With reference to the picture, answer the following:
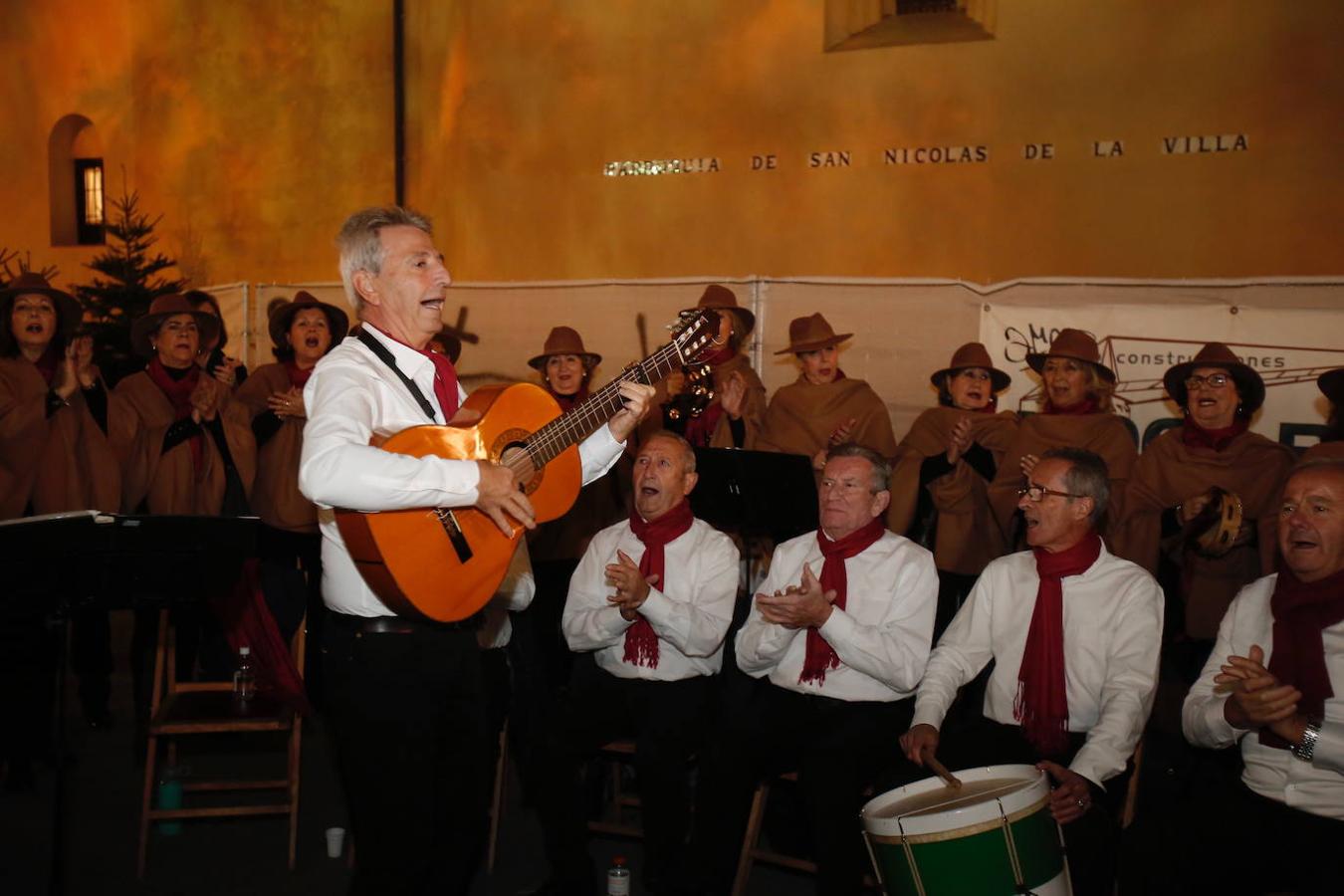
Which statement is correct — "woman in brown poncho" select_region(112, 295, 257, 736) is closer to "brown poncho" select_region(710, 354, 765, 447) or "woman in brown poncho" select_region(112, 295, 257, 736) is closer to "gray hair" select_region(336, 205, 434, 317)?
"brown poncho" select_region(710, 354, 765, 447)

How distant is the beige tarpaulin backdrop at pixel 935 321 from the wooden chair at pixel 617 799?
3.16 meters

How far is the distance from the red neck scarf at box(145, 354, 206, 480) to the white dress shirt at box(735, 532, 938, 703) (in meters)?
3.33

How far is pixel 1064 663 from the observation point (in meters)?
4.43

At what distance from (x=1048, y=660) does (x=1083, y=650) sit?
13cm

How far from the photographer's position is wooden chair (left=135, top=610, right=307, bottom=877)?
5117 millimetres

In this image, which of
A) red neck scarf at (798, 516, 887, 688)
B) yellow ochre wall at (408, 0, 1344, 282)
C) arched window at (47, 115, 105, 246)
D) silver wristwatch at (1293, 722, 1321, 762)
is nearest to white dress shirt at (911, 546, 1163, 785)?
red neck scarf at (798, 516, 887, 688)

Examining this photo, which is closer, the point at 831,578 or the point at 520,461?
the point at 520,461

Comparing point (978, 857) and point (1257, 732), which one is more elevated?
point (1257, 732)

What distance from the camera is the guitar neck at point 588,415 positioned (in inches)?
141

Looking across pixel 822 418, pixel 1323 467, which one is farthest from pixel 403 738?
pixel 822 418

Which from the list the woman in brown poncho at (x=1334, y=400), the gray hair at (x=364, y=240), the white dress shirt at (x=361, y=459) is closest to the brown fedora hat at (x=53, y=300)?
the gray hair at (x=364, y=240)

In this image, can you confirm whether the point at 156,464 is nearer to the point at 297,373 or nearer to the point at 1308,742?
the point at 297,373

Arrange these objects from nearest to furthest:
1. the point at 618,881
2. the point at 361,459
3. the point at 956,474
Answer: the point at 361,459 < the point at 618,881 < the point at 956,474

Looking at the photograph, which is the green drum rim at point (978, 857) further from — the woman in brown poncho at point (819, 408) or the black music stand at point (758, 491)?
the woman in brown poncho at point (819, 408)
